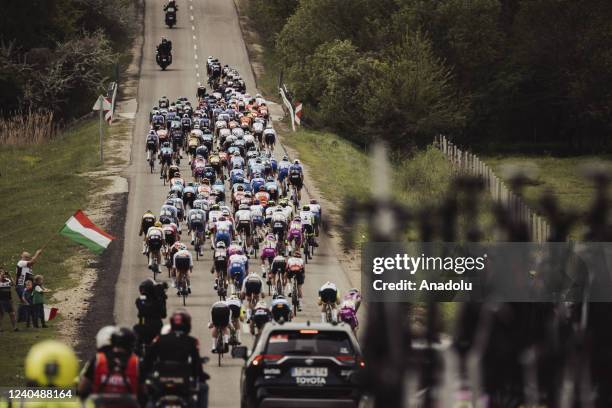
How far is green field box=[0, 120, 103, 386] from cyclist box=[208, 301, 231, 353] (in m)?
3.54

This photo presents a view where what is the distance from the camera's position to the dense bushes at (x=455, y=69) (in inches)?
2899

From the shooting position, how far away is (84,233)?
31984mm

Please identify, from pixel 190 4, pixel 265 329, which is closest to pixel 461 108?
pixel 190 4

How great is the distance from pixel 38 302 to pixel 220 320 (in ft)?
22.3

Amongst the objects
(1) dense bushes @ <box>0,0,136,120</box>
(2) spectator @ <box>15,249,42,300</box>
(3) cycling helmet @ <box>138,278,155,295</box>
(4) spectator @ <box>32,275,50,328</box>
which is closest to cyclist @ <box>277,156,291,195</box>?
(2) spectator @ <box>15,249,42,300</box>

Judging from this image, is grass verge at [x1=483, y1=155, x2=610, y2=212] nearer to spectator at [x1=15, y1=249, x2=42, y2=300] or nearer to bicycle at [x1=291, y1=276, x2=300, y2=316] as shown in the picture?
bicycle at [x1=291, y1=276, x2=300, y2=316]

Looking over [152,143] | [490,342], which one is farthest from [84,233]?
[152,143]

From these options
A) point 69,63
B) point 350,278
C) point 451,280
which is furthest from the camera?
point 69,63

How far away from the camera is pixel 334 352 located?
19.5m

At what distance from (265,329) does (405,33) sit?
5714cm

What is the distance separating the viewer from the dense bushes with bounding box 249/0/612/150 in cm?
7362

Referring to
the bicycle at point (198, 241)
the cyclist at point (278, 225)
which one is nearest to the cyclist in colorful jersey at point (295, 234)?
the cyclist at point (278, 225)

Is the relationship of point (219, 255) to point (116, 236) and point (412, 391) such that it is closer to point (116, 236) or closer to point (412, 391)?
point (116, 236)

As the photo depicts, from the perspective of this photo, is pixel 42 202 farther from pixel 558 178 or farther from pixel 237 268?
pixel 558 178
